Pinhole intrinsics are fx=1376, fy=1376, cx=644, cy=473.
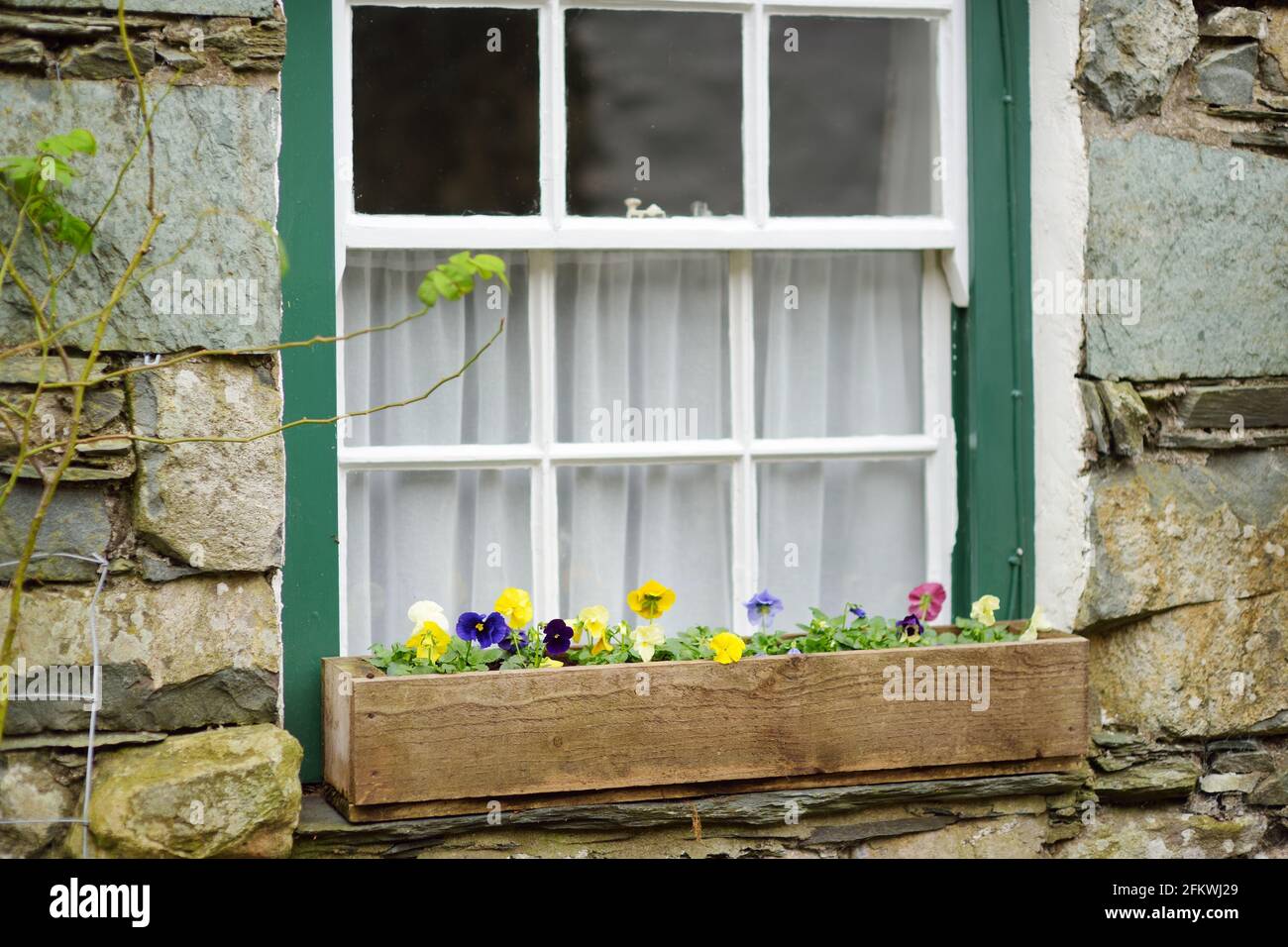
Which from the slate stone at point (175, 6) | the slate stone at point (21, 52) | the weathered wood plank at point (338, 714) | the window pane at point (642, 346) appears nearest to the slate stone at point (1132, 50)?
the window pane at point (642, 346)

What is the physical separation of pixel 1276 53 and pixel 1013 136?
1.86ft

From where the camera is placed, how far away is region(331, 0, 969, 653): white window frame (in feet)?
8.87

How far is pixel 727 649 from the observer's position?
2549mm

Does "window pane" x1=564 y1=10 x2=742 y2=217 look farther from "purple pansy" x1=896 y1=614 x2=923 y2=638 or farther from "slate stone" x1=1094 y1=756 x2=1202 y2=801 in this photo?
"slate stone" x1=1094 y1=756 x2=1202 y2=801

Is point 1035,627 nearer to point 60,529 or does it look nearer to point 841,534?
point 841,534

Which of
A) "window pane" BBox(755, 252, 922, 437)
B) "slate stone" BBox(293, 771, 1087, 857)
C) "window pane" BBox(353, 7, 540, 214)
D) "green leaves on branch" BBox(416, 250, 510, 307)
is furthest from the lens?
"window pane" BBox(755, 252, 922, 437)

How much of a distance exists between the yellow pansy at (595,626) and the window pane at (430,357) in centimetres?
41

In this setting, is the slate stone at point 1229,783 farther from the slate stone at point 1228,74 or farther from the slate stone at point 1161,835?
the slate stone at point 1228,74

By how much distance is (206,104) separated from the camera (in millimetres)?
2455

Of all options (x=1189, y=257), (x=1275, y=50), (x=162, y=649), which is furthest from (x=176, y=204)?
(x=1275, y=50)

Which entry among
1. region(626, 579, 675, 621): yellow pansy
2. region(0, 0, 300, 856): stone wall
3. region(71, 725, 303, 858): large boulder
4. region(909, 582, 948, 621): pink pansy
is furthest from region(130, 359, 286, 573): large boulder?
region(909, 582, 948, 621): pink pansy

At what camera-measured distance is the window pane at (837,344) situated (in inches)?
115

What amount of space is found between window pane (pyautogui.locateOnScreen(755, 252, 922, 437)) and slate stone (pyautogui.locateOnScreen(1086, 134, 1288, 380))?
15.4 inches

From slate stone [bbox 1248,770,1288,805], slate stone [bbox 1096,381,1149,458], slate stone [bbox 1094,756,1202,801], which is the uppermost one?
slate stone [bbox 1096,381,1149,458]
